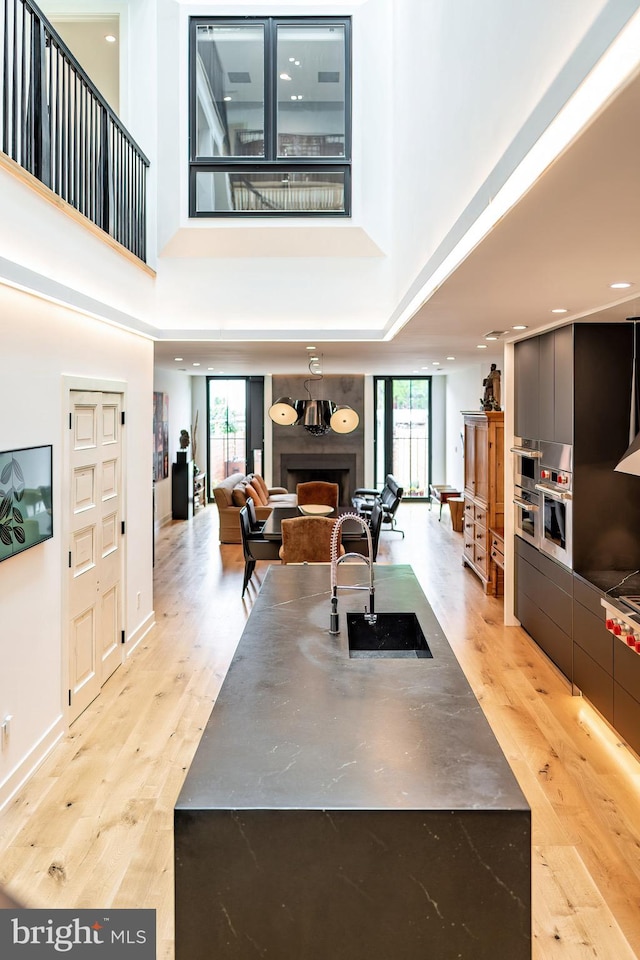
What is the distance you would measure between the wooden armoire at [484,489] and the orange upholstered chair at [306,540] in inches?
83.4

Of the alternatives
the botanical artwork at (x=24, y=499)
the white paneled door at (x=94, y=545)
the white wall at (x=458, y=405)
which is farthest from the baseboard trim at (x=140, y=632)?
the white wall at (x=458, y=405)

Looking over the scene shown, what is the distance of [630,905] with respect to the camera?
2.44m

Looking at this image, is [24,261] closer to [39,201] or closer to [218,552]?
[39,201]

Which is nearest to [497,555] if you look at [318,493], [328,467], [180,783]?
[318,493]

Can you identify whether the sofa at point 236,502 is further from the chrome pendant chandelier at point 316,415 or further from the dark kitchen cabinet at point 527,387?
the dark kitchen cabinet at point 527,387

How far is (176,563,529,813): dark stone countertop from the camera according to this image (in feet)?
5.62

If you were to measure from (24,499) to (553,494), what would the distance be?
3461mm

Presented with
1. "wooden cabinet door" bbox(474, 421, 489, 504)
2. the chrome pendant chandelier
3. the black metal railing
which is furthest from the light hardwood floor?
the black metal railing

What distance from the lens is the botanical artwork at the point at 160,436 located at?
10523mm

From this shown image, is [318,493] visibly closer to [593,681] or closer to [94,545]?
[94,545]

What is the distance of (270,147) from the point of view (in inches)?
226

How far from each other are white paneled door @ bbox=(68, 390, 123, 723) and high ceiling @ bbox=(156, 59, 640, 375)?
2256mm

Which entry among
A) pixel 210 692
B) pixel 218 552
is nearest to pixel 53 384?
pixel 210 692

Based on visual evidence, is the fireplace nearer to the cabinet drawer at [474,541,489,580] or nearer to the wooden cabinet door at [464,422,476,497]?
the wooden cabinet door at [464,422,476,497]
